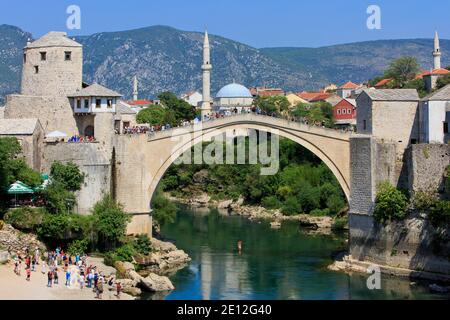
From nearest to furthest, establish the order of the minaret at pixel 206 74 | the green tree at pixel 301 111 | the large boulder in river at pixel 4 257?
1. the large boulder in river at pixel 4 257
2. the minaret at pixel 206 74
3. the green tree at pixel 301 111

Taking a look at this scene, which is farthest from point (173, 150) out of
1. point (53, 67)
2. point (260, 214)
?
point (260, 214)

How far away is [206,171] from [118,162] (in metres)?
34.7

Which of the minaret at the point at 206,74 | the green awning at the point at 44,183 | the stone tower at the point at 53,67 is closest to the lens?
the green awning at the point at 44,183

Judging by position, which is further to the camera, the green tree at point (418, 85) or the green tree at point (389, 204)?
the green tree at point (418, 85)

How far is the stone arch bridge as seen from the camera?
44469 mm

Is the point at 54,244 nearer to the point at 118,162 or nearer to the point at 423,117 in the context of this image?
the point at 118,162

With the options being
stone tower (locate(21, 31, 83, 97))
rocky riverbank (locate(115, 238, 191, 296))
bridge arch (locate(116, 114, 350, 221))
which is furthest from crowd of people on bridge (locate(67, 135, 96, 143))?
rocky riverbank (locate(115, 238, 191, 296))

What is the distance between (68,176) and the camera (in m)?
41.8

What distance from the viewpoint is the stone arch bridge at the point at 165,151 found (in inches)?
1751

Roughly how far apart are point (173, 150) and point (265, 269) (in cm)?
777

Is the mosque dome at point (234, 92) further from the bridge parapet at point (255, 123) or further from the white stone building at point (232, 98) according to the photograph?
the bridge parapet at point (255, 123)

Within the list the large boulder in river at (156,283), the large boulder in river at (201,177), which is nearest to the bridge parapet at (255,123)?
the large boulder in river at (156,283)

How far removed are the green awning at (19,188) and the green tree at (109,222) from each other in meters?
3.29
